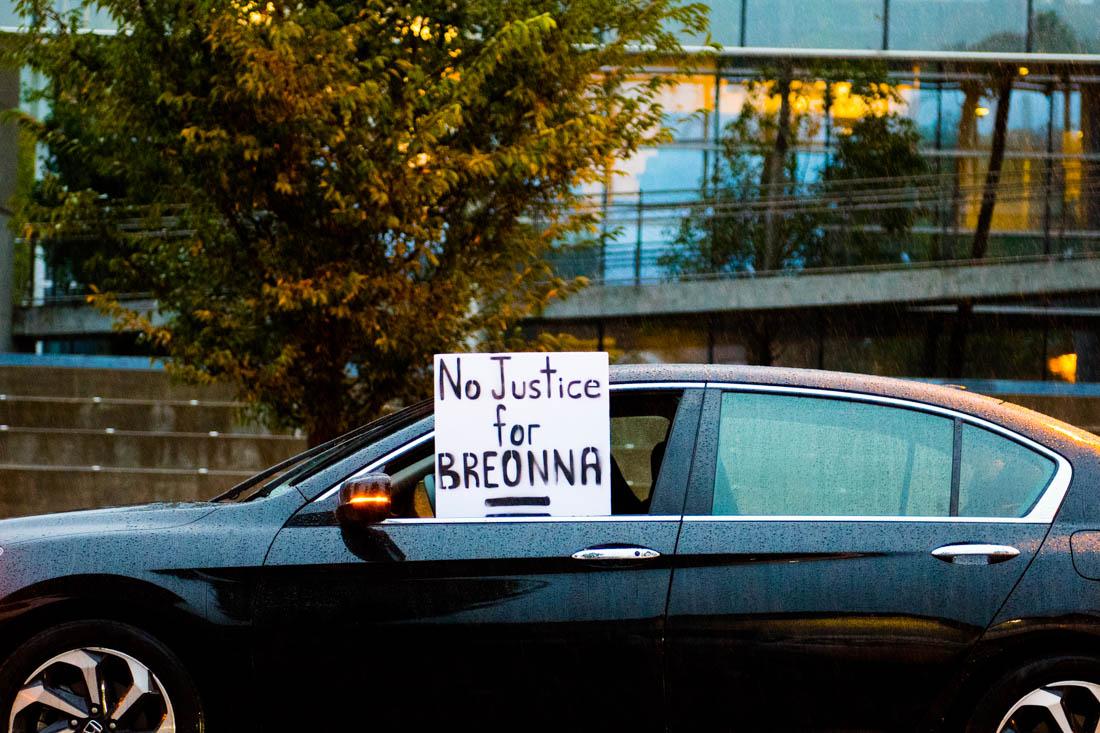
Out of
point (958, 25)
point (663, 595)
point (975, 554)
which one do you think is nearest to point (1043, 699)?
point (975, 554)

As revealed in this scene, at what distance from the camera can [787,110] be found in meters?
17.1

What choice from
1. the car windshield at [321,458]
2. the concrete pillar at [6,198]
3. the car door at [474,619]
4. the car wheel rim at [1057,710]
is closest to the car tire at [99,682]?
the car door at [474,619]

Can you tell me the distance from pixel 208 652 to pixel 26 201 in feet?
16.7

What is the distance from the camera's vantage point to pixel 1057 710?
4.13m

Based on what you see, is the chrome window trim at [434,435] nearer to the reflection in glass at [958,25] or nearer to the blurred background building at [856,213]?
the blurred background building at [856,213]

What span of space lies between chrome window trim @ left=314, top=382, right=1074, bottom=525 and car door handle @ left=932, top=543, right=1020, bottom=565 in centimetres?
10

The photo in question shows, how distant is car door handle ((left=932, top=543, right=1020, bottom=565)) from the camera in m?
4.18

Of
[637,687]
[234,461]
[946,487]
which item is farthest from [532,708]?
[234,461]

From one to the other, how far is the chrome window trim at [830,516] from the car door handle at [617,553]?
11 cm

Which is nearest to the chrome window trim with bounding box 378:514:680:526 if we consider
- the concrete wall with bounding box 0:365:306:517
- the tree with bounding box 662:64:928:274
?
the concrete wall with bounding box 0:365:306:517

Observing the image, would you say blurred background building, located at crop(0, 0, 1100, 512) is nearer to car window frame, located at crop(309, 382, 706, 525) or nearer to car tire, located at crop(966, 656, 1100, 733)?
car window frame, located at crop(309, 382, 706, 525)

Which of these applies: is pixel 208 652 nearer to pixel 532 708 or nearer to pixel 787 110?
pixel 532 708

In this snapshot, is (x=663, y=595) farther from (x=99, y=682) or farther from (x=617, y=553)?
(x=99, y=682)

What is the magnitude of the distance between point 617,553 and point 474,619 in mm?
493
